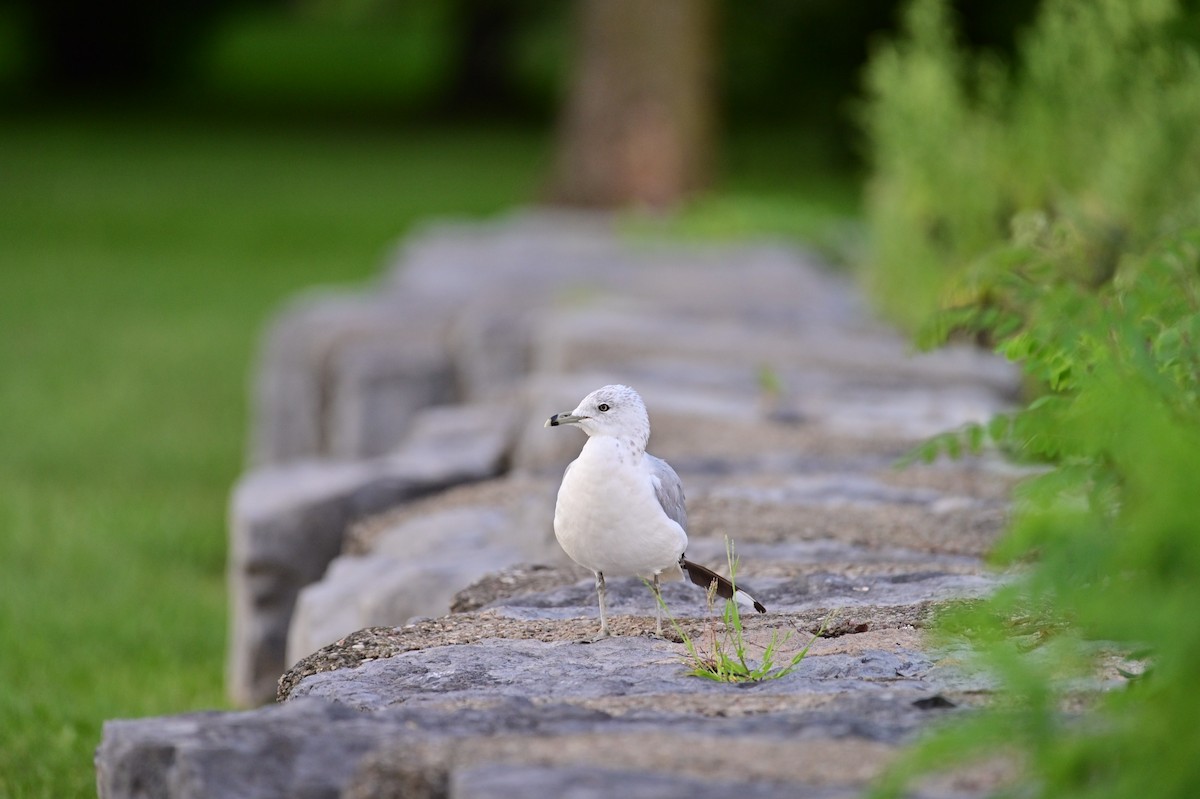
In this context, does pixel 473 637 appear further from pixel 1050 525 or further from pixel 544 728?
pixel 1050 525

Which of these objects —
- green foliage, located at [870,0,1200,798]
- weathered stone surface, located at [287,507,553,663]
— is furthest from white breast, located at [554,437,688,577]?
weathered stone surface, located at [287,507,553,663]

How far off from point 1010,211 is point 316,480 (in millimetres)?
2879

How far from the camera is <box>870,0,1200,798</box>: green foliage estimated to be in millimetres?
1546

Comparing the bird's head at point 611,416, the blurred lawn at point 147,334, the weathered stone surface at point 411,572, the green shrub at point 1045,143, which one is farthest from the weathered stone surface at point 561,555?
the blurred lawn at point 147,334

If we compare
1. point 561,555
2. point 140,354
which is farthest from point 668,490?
point 140,354

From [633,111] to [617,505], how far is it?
8.79 m

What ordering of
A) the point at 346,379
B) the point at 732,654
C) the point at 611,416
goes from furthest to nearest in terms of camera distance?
the point at 346,379 < the point at 611,416 < the point at 732,654

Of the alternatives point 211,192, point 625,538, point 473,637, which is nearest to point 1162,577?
point 625,538

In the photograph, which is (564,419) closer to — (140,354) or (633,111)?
(140,354)

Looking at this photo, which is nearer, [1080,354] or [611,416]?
[611,416]

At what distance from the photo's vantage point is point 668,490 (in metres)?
2.61

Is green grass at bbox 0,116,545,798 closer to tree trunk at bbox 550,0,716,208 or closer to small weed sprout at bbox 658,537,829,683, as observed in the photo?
small weed sprout at bbox 658,537,829,683

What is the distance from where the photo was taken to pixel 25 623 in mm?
4637

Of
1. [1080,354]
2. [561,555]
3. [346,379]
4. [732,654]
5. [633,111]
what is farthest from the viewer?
[633,111]
